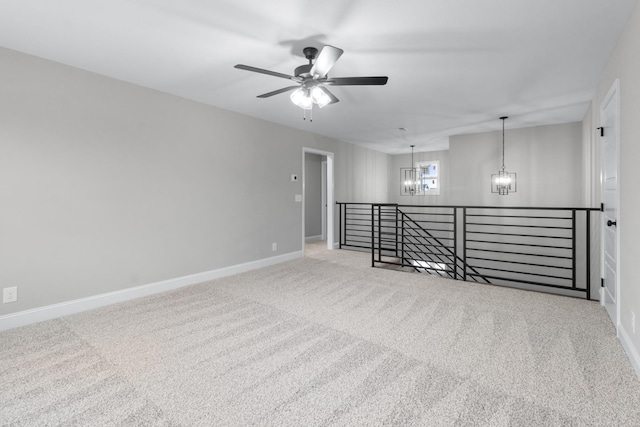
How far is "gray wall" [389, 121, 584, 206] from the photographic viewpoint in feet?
17.9

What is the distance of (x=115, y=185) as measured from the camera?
132 inches

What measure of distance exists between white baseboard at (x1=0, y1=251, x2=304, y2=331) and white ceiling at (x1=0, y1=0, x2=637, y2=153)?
7.51ft

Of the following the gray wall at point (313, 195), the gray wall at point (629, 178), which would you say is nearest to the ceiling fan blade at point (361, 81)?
the gray wall at point (629, 178)

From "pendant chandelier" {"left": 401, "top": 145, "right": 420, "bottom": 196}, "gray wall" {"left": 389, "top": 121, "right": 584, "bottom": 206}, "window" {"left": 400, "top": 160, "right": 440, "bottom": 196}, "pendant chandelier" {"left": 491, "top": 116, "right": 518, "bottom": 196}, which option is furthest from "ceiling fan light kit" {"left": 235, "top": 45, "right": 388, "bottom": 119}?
"window" {"left": 400, "top": 160, "right": 440, "bottom": 196}

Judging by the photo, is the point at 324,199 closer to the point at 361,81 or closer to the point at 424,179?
the point at 424,179

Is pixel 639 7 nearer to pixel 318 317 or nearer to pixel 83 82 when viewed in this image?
pixel 318 317

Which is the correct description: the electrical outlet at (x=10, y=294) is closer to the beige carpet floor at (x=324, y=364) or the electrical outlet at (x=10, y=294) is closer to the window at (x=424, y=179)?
the beige carpet floor at (x=324, y=364)

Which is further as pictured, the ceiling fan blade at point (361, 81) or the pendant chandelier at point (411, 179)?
the pendant chandelier at point (411, 179)

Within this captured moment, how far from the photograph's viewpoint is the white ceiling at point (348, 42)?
2133mm

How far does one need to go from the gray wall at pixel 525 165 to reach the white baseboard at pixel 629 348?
3734mm

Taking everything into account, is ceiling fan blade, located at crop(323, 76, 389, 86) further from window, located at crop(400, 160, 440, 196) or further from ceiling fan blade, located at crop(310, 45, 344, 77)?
window, located at crop(400, 160, 440, 196)

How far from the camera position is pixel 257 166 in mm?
4891

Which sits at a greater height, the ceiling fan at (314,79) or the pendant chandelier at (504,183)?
the ceiling fan at (314,79)

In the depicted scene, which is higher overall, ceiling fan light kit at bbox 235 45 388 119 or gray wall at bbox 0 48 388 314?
ceiling fan light kit at bbox 235 45 388 119
